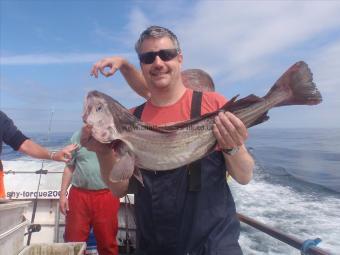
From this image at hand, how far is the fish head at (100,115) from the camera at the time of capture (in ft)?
9.11

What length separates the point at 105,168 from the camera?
3.08 meters

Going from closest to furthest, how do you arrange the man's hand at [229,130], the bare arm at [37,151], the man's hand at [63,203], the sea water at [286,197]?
the man's hand at [229,130]
the bare arm at [37,151]
the man's hand at [63,203]
the sea water at [286,197]

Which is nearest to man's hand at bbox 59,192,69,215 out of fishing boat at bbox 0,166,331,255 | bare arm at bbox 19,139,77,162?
fishing boat at bbox 0,166,331,255

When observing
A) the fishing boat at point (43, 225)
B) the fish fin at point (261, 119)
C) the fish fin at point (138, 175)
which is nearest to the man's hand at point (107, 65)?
the fish fin at point (138, 175)

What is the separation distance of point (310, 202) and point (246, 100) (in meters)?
10.6

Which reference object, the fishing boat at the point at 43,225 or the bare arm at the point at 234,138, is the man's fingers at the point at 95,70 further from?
the fishing boat at the point at 43,225

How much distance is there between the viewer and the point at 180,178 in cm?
285

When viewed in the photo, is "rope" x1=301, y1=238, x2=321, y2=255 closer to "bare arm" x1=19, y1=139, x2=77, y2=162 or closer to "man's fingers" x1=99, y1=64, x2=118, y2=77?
"man's fingers" x1=99, y1=64, x2=118, y2=77

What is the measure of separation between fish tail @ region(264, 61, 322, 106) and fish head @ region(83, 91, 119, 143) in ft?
4.11

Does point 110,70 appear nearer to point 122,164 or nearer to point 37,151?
point 122,164

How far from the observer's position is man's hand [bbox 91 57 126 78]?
2.87m

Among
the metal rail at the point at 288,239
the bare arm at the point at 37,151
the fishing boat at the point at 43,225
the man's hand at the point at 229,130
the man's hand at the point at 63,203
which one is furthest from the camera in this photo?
the man's hand at the point at 63,203

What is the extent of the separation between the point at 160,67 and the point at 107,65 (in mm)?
474

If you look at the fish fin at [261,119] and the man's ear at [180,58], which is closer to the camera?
the fish fin at [261,119]
